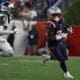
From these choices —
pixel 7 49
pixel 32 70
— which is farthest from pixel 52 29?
pixel 7 49

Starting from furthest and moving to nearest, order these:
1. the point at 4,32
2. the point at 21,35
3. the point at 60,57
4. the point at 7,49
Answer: the point at 21,35 → the point at 7,49 → the point at 4,32 → the point at 60,57

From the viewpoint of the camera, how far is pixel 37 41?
1806 centimetres

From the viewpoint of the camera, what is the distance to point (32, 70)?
41.0ft

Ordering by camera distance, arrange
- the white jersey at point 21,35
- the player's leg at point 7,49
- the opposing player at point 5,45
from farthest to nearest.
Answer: the white jersey at point 21,35, the player's leg at point 7,49, the opposing player at point 5,45

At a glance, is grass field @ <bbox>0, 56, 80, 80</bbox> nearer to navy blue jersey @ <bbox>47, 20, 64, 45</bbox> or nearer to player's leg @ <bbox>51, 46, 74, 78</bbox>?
player's leg @ <bbox>51, 46, 74, 78</bbox>

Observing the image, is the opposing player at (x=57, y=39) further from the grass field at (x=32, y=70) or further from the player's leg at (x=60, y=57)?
the grass field at (x=32, y=70)

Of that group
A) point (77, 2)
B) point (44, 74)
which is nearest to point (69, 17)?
point (77, 2)

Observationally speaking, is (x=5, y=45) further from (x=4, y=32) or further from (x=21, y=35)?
(x=21, y=35)

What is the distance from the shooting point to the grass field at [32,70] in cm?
1111

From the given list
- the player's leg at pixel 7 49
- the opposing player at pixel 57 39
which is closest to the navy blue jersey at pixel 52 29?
the opposing player at pixel 57 39

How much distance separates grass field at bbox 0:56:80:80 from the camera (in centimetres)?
1111

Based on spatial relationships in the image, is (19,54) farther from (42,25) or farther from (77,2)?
(77,2)

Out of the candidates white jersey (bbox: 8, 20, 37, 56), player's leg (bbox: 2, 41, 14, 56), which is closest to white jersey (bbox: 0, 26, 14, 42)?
player's leg (bbox: 2, 41, 14, 56)

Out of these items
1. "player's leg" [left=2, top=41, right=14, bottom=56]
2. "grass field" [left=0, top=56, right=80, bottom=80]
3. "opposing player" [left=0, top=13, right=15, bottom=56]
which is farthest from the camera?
"player's leg" [left=2, top=41, right=14, bottom=56]
